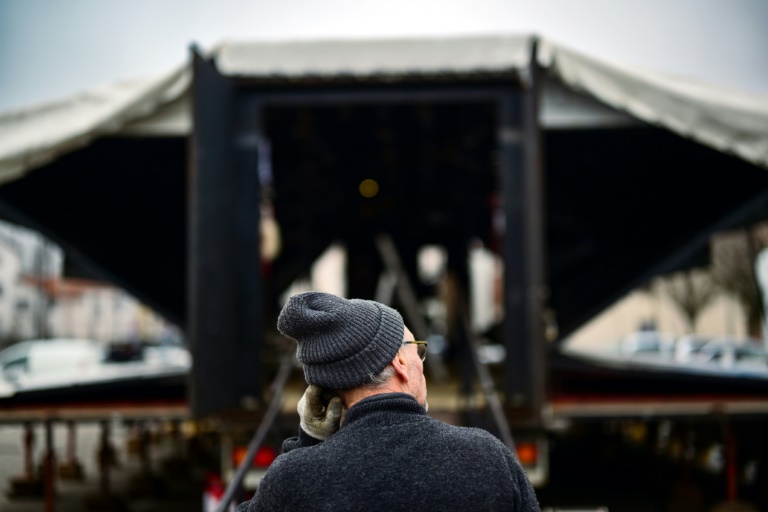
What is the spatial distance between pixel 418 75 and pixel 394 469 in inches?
153

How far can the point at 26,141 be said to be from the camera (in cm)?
524

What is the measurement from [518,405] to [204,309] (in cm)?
217

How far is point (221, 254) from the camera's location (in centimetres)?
479

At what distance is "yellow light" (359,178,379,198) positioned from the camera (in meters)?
10.2

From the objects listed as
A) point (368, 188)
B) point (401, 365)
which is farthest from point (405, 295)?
point (401, 365)

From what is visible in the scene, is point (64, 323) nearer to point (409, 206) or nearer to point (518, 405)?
point (409, 206)

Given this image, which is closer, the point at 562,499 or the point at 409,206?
the point at 562,499

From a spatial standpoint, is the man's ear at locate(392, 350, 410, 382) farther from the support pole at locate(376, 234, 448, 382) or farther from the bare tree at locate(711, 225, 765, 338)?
the bare tree at locate(711, 225, 765, 338)

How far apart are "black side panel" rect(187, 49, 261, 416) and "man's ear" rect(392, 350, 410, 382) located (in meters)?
3.02

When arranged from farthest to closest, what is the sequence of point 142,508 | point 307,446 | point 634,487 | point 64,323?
point 64,323 → point 634,487 → point 142,508 → point 307,446

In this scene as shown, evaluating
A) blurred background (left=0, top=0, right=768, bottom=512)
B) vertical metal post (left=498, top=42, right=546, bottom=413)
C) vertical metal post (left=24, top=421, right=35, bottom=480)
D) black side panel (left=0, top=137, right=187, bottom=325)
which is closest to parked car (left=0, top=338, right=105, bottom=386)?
blurred background (left=0, top=0, right=768, bottom=512)

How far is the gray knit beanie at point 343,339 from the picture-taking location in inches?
60.5

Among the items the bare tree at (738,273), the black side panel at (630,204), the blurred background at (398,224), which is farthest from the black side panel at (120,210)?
the bare tree at (738,273)

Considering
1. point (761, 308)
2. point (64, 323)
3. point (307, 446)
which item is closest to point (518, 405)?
point (307, 446)
